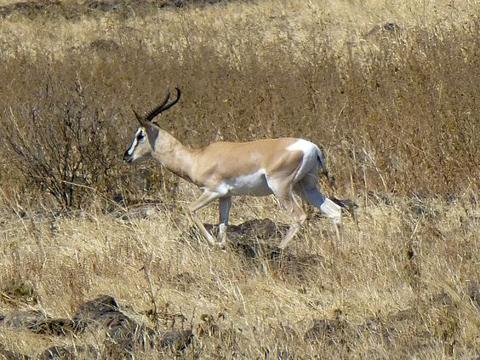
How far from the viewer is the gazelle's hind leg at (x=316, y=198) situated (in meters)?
10.1

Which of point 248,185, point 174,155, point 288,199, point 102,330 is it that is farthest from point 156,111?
point 102,330

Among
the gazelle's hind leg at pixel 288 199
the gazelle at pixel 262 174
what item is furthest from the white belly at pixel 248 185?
the gazelle's hind leg at pixel 288 199

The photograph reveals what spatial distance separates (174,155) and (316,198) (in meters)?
1.44

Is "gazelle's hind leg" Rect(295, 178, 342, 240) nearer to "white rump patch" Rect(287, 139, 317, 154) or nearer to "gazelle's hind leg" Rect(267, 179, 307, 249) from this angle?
"gazelle's hind leg" Rect(267, 179, 307, 249)

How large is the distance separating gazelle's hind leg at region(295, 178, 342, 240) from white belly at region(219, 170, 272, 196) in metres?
0.32

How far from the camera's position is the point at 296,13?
75.7 ft

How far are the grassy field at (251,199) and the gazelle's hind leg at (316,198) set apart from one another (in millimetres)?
157

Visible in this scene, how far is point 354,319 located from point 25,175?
219 inches

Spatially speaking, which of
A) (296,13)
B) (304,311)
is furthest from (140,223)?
(296,13)

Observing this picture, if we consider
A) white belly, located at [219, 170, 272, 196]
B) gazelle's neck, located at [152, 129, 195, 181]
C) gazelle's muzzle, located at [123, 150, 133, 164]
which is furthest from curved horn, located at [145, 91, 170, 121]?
white belly, located at [219, 170, 272, 196]

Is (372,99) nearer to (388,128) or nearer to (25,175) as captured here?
(388,128)

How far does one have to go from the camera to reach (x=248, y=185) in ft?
33.4

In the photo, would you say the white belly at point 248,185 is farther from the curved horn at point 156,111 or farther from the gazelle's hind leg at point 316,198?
the curved horn at point 156,111

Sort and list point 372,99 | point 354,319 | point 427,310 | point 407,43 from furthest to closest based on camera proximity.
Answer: point 407,43 → point 372,99 → point 354,319 → point 427,310
